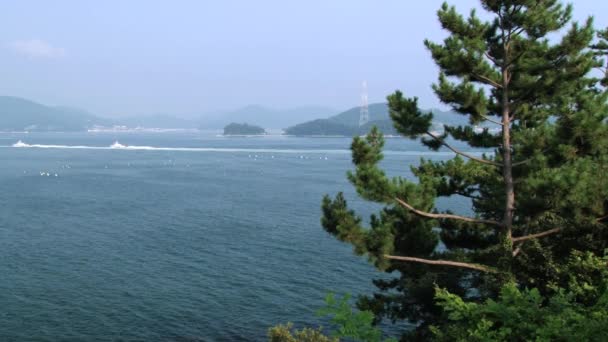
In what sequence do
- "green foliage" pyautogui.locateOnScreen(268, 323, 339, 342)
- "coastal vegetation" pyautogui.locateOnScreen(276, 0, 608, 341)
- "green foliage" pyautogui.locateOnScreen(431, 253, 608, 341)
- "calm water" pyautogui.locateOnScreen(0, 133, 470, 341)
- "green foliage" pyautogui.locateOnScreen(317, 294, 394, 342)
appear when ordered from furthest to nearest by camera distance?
"calm water" pyautogui.locateOnScreen(0, 133, 470, 341), "green foliage" pyautogui.locateOnScreen(268, 323, 339, 342), "coastal vegetation" pyautogui.locateOnScreen(276, 0, 608, 341), "green foliage" pyautogui.locateOnScreen(317, 294, 394, 342), "green foliage" pyautogui.locateOnScreen(431, 253, 608, 341)

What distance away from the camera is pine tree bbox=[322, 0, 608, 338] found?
44.8 ft

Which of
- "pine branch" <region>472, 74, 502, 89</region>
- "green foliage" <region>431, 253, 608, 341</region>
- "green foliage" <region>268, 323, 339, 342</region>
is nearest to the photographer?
"green foliage" <region>431, 253, 608, 341</region>

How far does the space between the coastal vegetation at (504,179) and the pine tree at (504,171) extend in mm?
35

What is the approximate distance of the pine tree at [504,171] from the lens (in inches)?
537

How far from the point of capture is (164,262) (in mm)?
39062

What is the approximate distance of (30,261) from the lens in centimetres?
3819

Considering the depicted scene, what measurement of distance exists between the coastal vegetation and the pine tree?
35mm

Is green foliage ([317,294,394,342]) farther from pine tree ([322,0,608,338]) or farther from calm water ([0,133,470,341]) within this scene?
calm water ([0,133,470,341])

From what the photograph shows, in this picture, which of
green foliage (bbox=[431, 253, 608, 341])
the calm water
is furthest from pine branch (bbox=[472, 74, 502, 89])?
the calm water

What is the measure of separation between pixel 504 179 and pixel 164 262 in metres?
28.9

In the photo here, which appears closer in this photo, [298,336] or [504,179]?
[504,179]

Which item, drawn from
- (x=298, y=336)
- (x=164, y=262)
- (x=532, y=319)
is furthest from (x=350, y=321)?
(x=164, y=262)

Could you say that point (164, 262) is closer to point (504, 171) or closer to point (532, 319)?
point (504, 171)

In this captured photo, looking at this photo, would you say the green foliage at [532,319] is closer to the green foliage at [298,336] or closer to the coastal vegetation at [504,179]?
the coastal vegetation at [504,179]
